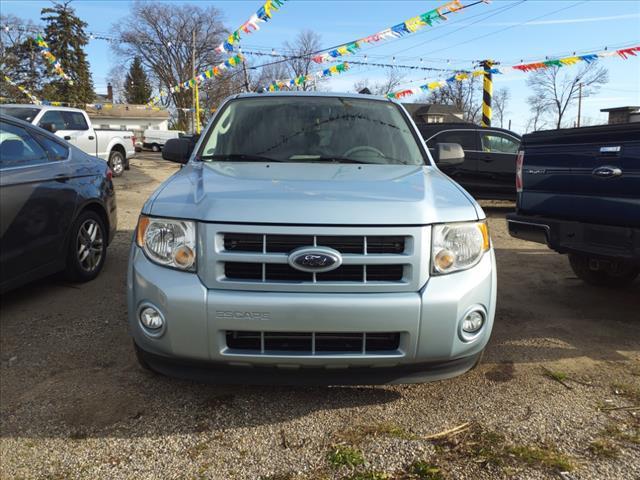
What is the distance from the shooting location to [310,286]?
7.30 feet

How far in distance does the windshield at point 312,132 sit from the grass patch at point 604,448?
1963 mm

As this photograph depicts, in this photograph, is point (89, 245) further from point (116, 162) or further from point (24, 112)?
point (116, 162)

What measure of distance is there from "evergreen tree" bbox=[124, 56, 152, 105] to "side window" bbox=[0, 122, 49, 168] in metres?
59.4

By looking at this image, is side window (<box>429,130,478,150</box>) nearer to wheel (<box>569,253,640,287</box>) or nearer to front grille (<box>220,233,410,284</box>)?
wheel (<box>569,253,640,287</box>)

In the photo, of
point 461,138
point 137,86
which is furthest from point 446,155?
point 137,86

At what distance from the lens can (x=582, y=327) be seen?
12.8 feet

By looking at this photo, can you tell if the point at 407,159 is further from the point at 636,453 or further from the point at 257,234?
the point at 636,453

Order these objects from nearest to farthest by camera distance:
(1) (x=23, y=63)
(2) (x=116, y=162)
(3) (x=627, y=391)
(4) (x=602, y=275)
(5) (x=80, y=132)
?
(3) (x=627, y=391) < (4) (x=602, y=275) < (5) (x=80, y=132) < (2) (x=116, y=162) < (1) (x=23, y=63)

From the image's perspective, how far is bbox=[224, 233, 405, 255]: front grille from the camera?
88.4 inches

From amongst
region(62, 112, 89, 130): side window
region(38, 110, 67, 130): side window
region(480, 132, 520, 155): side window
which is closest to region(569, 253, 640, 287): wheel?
region(480, 132, 520, 155): side window

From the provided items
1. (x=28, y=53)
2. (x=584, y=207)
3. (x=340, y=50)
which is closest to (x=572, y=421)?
(x=584, y=207)

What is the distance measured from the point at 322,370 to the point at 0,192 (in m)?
2.81

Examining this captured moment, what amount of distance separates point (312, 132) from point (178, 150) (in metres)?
1.12

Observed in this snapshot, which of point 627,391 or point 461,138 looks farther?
point 461,138
